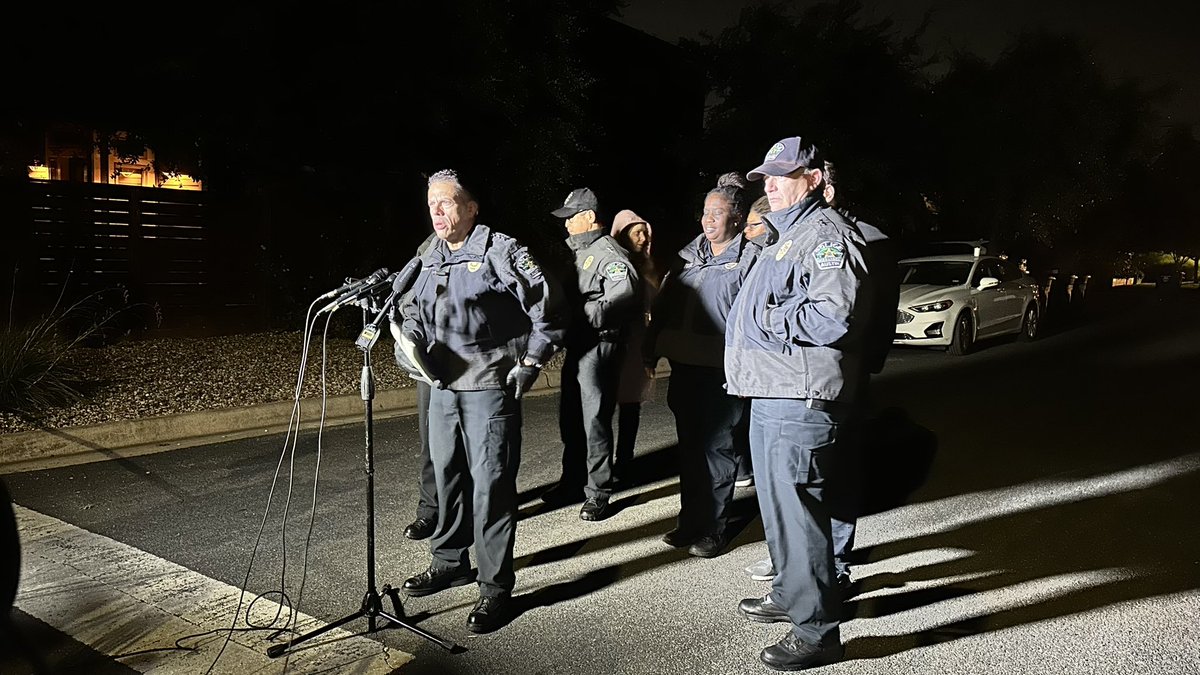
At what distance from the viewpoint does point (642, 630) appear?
407 centimetres

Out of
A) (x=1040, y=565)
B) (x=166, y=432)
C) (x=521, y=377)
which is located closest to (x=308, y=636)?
(x=521, y=377)

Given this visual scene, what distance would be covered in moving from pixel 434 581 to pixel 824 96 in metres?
18.0

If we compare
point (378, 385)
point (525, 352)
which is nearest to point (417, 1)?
point (378, 385)

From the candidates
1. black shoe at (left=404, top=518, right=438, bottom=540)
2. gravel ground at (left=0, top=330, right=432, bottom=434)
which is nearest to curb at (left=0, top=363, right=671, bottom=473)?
gravel ground at (left=0, top=330, right=432, bottom=434)

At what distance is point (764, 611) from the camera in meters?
4.16

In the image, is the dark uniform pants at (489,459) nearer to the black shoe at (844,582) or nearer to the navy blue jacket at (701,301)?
the navy blue jacket at (701,301)

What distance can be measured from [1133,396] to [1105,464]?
3.70 metres

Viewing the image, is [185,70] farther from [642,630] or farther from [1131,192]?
[1131,192]

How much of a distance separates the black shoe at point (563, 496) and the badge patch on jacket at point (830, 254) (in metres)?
3.11

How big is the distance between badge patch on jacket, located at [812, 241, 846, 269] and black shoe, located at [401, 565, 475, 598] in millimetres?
2299

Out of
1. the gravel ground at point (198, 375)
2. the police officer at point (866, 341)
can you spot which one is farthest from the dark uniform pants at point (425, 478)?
the gravel ground at point (198, 375)

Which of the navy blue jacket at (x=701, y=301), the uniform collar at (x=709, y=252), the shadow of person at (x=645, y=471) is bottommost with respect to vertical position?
the shadow of person at (x=645, y=471)

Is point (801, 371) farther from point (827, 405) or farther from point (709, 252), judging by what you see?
point (709, 252)

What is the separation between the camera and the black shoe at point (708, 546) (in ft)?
16.6
